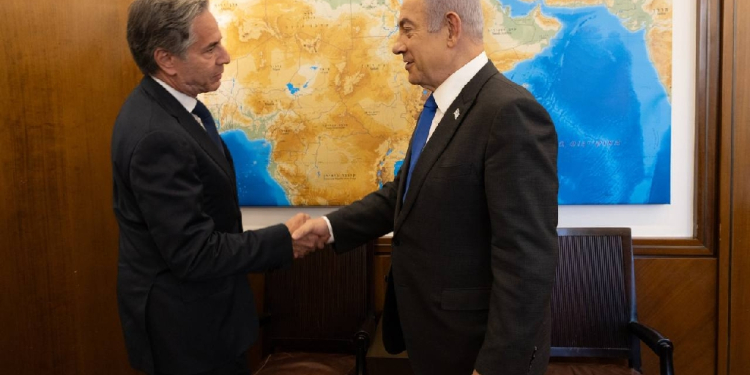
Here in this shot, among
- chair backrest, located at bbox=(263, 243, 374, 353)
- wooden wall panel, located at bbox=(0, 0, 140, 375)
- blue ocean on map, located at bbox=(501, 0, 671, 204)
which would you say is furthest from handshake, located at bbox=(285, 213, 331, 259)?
blue ocean on map, located at bbox=(501, 0, 671, 204)

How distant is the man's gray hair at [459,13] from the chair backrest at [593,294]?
1.14 m

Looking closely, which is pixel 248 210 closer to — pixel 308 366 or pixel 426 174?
pixel 308 366

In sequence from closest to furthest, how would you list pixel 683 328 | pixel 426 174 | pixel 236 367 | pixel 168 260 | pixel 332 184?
1. pixel 426 174
2. pixel 168 260
3. pixel 236 367
4. pixel 683 328
5. pixel 332 184

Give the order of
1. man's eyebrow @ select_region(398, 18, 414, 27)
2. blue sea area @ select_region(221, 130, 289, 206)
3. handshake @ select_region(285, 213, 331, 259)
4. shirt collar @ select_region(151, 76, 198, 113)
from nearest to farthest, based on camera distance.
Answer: man's eyebrow @ select_region(398, 18, 414, 27) → shirt collar @ select_region(151, 76, 198, 113) → handshake @ select_region(285, 213, 331, 259) → blue sea area @ select_region(221, 130, 289, 206)

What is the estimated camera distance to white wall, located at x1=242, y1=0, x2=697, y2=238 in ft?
7.38

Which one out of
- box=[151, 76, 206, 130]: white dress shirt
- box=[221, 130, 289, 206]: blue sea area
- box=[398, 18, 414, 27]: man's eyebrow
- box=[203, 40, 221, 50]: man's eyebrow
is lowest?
box=[221, 130, 289, 206]: blue sea area

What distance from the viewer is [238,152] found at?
254 cm

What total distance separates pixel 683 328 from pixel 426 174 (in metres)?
1.71

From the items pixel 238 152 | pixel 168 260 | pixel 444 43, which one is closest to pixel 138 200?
pixel 168 260

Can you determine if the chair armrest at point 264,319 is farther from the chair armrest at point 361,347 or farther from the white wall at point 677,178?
the white wall at point 677,178

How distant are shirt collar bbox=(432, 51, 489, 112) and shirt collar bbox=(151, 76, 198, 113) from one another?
781mm

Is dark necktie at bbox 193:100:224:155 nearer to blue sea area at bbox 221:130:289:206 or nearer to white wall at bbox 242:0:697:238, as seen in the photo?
blue sea area at bbox 221:130:289:206

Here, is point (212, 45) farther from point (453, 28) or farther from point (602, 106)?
point (602, 106)

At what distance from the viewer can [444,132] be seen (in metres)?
1.35
